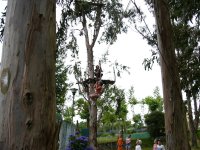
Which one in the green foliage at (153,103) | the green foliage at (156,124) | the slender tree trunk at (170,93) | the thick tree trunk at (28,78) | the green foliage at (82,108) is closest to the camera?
the thick tree trunk at (28,78)

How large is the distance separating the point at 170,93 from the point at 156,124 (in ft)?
91.0

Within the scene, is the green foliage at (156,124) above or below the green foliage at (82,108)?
below

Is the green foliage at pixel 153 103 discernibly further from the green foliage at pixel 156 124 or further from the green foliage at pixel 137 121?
the green foliage at pixel 156 124

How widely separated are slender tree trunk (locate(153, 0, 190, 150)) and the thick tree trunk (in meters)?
3.44

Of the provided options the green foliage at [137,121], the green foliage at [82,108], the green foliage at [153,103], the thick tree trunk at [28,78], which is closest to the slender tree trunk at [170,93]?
the thick tree trunk at [28,78]

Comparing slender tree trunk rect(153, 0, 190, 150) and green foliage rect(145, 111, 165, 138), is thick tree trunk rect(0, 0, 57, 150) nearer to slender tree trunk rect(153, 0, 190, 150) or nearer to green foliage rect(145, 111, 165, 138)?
slender tree trunk rect(153, 0, 190, 150)

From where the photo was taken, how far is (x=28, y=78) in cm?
166

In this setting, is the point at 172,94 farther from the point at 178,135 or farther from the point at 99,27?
the point at 99,27

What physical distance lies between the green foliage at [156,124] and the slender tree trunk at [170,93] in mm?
27144

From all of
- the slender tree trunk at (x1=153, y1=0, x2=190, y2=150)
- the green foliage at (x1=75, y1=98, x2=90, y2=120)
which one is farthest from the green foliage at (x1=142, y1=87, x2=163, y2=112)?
the slender tree trunk at (x1=153, y1=0, x2=190, y2=150)

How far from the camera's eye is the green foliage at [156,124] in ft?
104

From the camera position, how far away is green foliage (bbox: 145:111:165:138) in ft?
104

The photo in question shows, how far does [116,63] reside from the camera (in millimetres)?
18531

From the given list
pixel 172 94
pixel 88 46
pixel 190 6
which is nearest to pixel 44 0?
pixel 172 94
